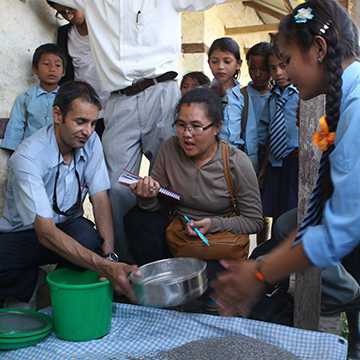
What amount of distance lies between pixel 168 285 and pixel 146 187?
73 centimetres

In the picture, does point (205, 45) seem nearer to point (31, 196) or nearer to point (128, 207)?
point (128, 207)

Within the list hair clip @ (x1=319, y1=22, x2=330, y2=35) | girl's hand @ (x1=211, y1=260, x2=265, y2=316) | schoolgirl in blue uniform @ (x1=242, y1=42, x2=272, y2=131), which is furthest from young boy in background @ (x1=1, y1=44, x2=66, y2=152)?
hair clip @ (x1=319, y1=22, x2=330, y2=35)

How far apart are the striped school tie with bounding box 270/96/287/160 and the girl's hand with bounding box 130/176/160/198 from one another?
90cm

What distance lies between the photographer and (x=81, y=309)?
2572mm

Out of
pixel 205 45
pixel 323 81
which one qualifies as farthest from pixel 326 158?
pixel 205 45

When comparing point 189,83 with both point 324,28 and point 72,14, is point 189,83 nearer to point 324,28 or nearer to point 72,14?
point 72,14

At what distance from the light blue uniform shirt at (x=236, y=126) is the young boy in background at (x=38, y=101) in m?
1.09

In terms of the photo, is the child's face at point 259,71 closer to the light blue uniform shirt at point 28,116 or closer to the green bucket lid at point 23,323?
the light blue uniform shirt at point 28,116

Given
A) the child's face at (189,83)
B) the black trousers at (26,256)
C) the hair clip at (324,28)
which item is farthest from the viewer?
the child's face at (189,83)

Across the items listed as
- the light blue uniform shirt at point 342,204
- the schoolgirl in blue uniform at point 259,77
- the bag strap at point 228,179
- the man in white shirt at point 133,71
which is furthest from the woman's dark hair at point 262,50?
the light blue uniform shirt at point 342,204

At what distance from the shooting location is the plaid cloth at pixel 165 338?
2.50 metres

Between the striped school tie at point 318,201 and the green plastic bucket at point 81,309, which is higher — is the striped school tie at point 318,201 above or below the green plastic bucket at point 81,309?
above

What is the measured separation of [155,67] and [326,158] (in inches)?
72.7

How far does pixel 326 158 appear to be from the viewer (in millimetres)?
1696
